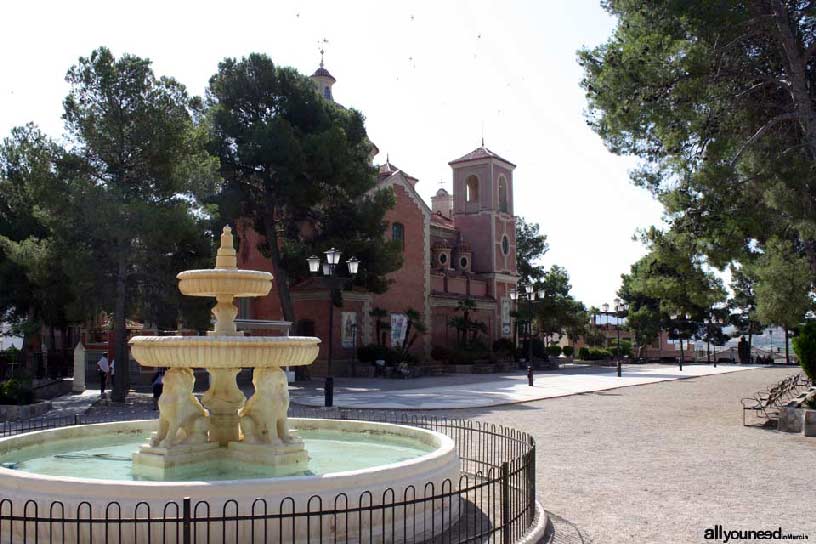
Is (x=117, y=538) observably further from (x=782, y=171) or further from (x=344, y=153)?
(x=344, y=153)

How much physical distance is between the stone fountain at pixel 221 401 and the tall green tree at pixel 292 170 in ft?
65.2

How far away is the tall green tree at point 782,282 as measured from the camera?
16.8m

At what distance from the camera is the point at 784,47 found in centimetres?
1540

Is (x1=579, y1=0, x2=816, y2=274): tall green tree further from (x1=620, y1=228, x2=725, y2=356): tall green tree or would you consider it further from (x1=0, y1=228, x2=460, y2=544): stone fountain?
(x1=0, y1=228, x2=460, y2=544): stone fountain

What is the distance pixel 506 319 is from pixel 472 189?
28.5ft

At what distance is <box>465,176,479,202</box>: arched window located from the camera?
47438mm

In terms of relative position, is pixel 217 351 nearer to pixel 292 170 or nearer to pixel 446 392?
pixel 446 392

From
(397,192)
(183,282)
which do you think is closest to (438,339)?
(397,192)

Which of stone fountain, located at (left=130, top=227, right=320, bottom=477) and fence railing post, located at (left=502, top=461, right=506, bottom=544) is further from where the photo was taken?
stone fountain, located at (left=130, top=227, right=320, bottom=477)

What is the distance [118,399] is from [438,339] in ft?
77.0

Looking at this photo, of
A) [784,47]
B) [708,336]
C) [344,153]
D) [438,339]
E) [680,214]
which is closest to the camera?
[784,47]

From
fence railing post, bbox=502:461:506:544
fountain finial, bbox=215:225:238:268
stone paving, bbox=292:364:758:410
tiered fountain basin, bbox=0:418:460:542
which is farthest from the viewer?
stone paving, bbox=292:364:758:410

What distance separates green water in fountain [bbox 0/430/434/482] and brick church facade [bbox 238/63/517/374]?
70.7ft

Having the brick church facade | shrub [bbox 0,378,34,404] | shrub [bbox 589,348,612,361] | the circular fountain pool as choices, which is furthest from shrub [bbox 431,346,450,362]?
the circular fountain pool
